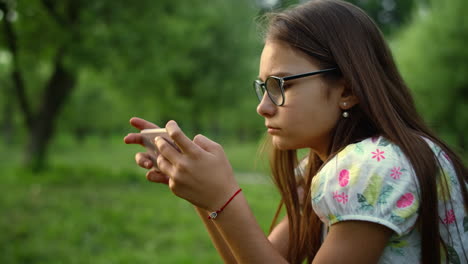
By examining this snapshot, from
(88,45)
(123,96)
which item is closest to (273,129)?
(88,45)

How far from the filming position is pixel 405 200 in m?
1.20

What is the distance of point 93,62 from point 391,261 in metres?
8.61

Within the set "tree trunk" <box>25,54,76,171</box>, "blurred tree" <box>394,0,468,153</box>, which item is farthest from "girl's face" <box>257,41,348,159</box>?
"blurred tree" <box>394,0,468,153</box>

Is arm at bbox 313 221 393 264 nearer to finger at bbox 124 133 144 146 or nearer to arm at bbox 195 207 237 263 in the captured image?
arm at bbox 195 207 237 263

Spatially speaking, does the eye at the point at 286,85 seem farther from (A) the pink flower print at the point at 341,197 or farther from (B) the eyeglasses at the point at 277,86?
(A) the pink flower print at the point at 341,197

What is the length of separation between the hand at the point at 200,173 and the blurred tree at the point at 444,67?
1080 cm

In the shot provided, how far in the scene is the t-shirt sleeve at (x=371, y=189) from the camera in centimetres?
117

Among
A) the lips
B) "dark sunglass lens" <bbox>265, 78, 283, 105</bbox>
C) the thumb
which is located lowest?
the lips

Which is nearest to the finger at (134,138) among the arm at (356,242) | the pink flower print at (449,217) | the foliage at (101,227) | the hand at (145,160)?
the hand at (145,160)

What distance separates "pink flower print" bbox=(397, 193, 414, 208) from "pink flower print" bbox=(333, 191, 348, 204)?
0.48 ft

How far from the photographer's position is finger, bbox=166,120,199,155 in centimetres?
127

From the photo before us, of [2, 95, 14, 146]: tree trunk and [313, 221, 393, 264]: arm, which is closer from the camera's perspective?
[313, 221, 393, 264]: arm

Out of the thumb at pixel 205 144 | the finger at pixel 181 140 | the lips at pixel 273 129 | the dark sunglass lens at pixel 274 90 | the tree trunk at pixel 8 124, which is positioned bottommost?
the tree trunk at pixel 8 124

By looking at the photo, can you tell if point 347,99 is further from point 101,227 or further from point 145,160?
point 101,227
